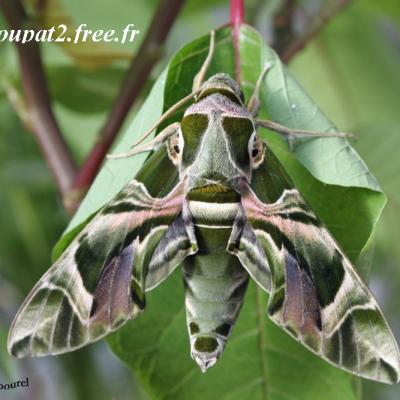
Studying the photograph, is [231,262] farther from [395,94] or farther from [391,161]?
[395,94]

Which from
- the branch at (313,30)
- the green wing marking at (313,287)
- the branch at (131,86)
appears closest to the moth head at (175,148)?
the green wing marking at (313,287)

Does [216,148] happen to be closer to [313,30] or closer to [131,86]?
[131,86]

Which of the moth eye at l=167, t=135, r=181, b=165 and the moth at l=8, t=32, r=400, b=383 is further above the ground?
the moth eye at l=167, t=135, r=181, b=165

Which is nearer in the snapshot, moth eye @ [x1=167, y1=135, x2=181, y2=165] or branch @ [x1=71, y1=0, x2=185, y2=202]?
moth eye @ [x1=167, y1=135, x2=181, y2=165]

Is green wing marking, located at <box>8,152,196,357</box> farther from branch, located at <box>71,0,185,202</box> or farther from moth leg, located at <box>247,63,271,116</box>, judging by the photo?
branch, located at <box>71,0,185,202</box>

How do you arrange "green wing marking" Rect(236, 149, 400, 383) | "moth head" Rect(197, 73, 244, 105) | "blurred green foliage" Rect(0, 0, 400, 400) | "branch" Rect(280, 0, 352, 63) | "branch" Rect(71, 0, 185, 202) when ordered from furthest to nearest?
"blurred green foliage" Rect(0, 0, 400, 400), "branch" Rect(280, 0, 352, 63), "branch" Rect(71, 0, 185, 202), "moth head" Rect(197, 73, 244, 105), "green wing marking" Rect(236, 149, 400, 383)

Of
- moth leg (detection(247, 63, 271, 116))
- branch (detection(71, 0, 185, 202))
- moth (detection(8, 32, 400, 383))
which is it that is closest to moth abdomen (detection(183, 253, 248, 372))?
moth (detection(8, 32, 400, 383))

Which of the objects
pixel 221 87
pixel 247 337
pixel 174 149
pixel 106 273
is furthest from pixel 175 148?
pixel 247 337
